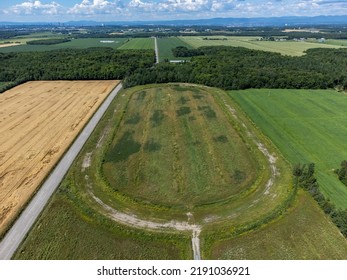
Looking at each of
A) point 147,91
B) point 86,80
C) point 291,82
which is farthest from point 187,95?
point 86,80

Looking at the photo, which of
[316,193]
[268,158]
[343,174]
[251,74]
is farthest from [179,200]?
[251,74]

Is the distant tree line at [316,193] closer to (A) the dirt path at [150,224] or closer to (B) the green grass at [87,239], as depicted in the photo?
(A) the dirt path at [150,224]

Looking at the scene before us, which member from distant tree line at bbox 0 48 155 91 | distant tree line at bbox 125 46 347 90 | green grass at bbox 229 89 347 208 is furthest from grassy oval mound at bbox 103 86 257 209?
distant tree line at bbox 0 48 155 91

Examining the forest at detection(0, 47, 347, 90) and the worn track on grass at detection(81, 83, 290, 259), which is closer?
the worn track on grass at detection(81, 83, 290, 259)

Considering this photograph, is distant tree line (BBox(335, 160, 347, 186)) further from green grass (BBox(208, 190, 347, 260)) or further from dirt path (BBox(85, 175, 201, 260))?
dirt path (BBox(85, 175, 201, 260))

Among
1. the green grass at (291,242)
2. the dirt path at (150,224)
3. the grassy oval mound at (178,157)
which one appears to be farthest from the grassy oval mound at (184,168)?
the green grass at (291,242)

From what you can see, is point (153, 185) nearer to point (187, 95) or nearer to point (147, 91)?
point (187, 95)
